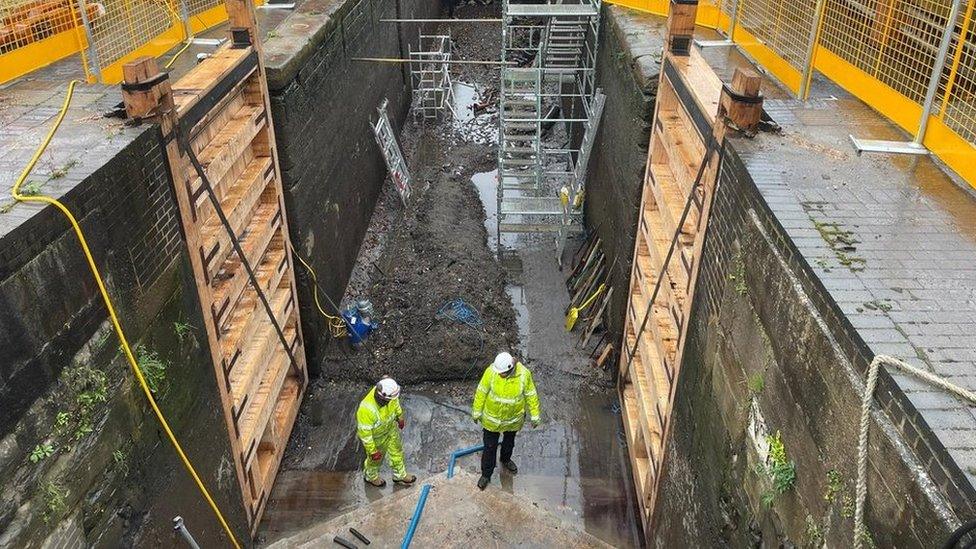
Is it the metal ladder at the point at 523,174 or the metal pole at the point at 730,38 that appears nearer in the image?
the metal pole at the point at 730,38

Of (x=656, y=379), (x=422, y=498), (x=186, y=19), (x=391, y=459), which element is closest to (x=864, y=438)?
(x=656, y=379)

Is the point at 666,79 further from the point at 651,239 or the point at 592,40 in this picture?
the point at 592,40

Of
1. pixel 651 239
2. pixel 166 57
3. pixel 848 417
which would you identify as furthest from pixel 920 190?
pixel 166 57

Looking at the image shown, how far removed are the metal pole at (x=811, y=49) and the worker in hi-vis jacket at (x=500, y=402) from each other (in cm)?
361

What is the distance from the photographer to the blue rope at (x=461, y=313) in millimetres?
9500

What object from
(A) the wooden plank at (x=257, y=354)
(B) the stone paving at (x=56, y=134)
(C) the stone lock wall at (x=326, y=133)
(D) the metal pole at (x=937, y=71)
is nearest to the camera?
(B) the stone paving at (x=56, y=134)

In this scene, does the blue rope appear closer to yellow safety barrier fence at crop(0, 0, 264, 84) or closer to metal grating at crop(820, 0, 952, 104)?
yellow safety barrier fence at crop(0, 0, 264, 84)

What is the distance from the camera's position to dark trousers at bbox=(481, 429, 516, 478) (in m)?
7.16

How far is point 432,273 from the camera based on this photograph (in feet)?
35.2

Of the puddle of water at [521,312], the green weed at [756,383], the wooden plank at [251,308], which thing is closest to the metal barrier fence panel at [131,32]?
the wooden plank at [251,308]

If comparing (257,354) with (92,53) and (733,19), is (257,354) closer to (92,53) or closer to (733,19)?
(92,53)

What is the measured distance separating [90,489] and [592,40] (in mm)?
10179

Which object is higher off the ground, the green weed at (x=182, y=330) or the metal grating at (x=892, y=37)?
the metal grating at (x=892, y=37)

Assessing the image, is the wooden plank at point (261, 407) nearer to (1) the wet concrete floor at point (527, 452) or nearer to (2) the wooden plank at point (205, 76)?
(1) the wet concrete floor at point (527, 452)
